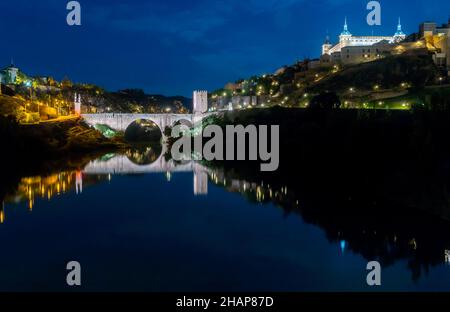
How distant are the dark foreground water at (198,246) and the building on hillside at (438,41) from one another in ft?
127

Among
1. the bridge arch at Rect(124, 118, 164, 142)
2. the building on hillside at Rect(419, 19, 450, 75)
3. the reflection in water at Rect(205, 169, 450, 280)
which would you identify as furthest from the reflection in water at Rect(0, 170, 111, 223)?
the bridge arch at Rect(124, 118, 164, 142)

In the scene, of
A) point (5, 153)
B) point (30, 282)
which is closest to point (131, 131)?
point (5, 153)

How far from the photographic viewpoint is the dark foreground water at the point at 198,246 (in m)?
10.4

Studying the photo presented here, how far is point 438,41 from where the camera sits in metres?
56.1

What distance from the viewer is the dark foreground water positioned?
10445 millimetres

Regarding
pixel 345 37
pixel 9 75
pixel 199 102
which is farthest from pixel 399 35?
pixel 9 75

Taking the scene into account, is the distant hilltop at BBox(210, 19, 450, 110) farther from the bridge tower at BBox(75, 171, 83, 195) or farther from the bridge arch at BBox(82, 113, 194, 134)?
the bridge tower at BBox(75, 171, 83, 195)

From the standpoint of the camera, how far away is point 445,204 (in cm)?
1548

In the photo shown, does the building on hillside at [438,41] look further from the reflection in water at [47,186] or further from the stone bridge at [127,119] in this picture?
the reflection in water at [47,186]


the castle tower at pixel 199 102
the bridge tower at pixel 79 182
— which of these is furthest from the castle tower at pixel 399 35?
the bridge tower at pixel 79 182

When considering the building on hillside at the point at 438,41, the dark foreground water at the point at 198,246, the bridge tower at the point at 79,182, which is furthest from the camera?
the building on hillside at the point at 438,41
